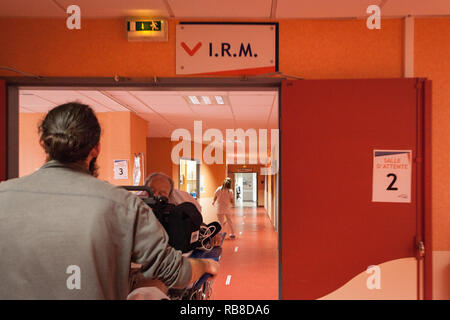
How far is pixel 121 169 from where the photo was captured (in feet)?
17.6

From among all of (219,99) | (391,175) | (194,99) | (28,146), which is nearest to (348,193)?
(391,175)

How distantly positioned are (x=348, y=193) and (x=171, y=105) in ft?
11.6

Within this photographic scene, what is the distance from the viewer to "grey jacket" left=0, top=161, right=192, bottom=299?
2.80 feet

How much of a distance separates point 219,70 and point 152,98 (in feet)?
7.96

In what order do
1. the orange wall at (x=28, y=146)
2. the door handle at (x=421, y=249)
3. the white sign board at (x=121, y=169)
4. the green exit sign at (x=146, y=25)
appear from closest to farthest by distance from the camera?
the door handle at (x=421, y=249)
the green exit sign at (x=146, y=25)
the white sign board at (x=121, y=169)
the orange wall at (x=28, y=146)

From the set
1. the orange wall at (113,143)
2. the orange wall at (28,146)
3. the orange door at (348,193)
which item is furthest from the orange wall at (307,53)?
the orange wall at (28,146)

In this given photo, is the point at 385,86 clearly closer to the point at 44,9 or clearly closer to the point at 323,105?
the point at 323,105

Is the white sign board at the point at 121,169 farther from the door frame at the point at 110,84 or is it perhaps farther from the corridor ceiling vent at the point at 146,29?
the corridor ceiling vent at the point at 146,29

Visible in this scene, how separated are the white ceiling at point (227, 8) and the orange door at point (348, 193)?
1.66 ft

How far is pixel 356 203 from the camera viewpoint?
226 centimetres

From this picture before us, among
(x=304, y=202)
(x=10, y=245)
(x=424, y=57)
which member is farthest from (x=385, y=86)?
(x=10, y=245)

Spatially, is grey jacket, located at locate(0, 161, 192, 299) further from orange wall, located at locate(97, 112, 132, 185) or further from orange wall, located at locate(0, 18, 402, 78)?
orange wall, located at locate(97, 112, 132, 185)

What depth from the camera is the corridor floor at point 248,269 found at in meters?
4.54
